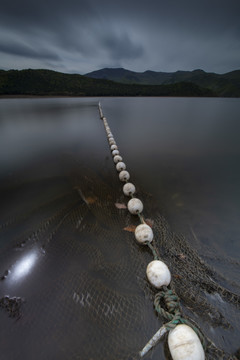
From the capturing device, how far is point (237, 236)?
8.91ft

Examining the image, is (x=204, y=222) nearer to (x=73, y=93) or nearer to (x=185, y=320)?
(x=185, y=320)

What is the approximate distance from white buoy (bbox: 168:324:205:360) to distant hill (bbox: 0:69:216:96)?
59.1m

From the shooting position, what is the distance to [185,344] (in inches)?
54.5

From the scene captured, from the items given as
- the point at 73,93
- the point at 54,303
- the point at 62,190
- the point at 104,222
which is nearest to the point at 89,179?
the point at 62,190

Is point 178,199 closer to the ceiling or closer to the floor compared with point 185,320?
closer to the floor

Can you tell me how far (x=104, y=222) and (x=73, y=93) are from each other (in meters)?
63.7

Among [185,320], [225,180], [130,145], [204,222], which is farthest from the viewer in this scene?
[130,145]

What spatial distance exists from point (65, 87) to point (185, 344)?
234 ft

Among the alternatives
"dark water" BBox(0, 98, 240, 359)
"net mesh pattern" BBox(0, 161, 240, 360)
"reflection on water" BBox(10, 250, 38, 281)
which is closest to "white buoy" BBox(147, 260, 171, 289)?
"net mesh pattern" BBox(0, 161, 240, 360)

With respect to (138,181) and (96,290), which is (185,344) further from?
(138,181)

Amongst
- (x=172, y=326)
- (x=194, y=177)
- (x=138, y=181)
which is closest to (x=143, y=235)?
(x=172, y=326)

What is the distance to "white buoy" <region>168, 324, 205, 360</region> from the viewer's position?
1329 mm

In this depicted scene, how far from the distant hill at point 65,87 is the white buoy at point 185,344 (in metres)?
59.1

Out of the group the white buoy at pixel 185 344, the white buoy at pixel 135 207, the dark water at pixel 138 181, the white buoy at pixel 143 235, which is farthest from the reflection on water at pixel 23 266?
the white buoy at pixel 185 344
